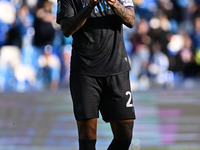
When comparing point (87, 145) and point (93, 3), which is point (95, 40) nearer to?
point (93, 3)

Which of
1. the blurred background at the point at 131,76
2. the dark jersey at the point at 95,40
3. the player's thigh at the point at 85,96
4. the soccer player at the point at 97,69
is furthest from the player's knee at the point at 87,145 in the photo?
the blurred background at the point at 131,76

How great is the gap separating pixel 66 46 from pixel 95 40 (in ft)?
24.5

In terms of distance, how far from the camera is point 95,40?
445cm

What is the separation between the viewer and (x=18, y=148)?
7.49 metres

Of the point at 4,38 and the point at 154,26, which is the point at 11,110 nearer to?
the point at 4,38

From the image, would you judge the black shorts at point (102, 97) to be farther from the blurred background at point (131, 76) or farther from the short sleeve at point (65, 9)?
the blurred background at point (131, 76)

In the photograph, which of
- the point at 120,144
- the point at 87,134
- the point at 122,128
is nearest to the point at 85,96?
the point at 87,134

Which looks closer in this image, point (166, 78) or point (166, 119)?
point (166, 119)

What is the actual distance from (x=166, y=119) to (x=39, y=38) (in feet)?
13.6

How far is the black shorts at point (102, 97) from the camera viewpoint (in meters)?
4.41

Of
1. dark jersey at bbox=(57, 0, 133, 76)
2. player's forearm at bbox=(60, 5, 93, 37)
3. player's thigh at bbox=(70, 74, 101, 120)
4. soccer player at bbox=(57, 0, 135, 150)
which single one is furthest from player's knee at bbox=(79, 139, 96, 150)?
player's forearm at bbox=(60, 5, 93, 37)

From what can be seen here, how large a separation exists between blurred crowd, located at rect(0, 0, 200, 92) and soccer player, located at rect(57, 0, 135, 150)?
21.0 ft

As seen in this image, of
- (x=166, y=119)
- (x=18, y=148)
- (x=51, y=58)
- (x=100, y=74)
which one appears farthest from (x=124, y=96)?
(x=51, y=58)

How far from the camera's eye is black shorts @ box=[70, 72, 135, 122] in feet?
14.5
